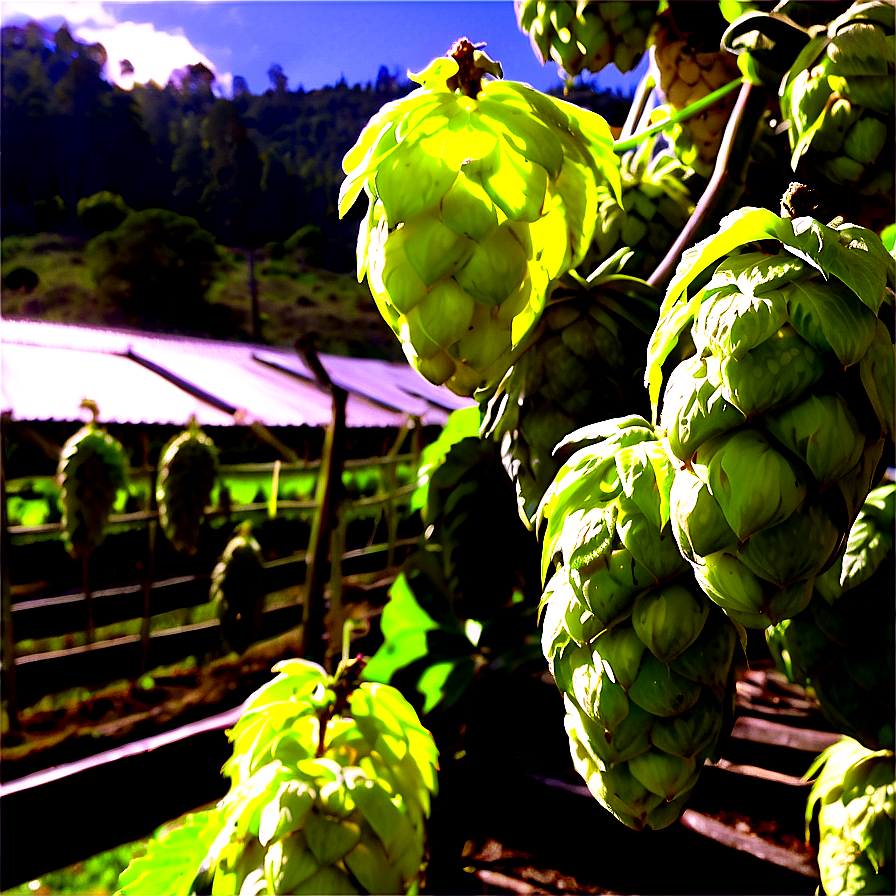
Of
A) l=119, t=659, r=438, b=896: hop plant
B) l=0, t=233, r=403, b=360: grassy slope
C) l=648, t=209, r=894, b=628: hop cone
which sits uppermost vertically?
l=0, t=233, r=403, b=360: grassy slope

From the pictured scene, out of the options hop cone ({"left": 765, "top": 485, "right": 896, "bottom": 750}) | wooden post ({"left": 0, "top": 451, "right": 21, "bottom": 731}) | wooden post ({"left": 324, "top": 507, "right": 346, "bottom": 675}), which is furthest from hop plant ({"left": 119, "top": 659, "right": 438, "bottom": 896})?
wooden post ({"left": 0, "top": 451, "right": 21, "bottom": 731})

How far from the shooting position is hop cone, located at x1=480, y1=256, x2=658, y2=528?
22 centimetres

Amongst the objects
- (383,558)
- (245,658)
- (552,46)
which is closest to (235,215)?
(383,558)

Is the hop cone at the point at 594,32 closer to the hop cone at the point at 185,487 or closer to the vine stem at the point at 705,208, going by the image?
the vine stem at the point at 705,208

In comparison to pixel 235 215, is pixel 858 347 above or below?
below

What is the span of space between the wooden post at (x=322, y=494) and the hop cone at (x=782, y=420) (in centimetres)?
40

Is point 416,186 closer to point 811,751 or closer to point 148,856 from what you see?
point 148,856

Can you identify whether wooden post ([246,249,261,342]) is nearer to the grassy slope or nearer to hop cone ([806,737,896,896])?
the grassy slope

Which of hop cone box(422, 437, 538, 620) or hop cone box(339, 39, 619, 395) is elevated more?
hop cone box(339, 39, 619, 395)

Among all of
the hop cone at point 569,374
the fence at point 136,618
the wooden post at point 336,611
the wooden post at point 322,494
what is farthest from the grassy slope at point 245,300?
the hop cone at point 569,374

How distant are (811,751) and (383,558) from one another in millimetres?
2350

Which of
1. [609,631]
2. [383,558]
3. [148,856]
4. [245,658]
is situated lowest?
[245,658]

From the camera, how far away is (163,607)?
7.78ft

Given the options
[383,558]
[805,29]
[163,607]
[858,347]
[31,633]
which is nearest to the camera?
[858,347]
